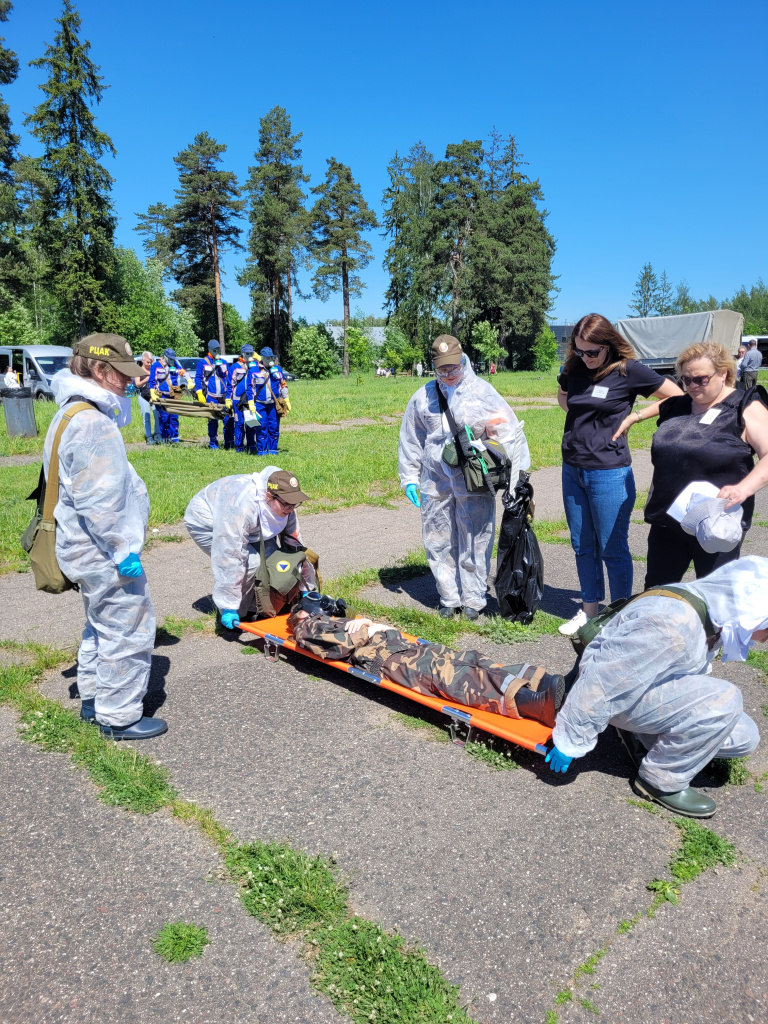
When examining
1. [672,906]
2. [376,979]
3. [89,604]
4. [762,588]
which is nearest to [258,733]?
[89,604]

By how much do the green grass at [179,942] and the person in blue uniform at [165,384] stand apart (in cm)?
1207

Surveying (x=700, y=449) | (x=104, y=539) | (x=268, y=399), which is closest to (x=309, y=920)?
(x=104, y=539)

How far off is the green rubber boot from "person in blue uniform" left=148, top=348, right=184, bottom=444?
1215cm

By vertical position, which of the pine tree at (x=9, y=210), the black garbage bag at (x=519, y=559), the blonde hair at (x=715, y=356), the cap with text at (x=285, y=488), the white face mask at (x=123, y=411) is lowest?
the black garbage bag at (x=519, y=559)

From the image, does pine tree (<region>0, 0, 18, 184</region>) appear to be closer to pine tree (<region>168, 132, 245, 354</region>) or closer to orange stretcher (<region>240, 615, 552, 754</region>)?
pine tree (<region>168, 132, 245, 354</region>)

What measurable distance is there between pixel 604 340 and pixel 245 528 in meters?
2.51

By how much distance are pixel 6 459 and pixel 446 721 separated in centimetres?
1104

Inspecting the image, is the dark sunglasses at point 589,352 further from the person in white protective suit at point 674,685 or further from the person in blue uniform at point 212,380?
the person in blue uniform at point 212,380

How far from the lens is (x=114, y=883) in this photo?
2.70 metres

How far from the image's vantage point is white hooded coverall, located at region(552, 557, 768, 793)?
2.72 metres

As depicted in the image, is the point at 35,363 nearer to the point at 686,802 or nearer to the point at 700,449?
the point at 700,449

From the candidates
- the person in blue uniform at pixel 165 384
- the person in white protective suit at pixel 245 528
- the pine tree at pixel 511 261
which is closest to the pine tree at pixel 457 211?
the pine tree at pixel 511 261

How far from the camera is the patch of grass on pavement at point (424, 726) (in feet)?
12.1

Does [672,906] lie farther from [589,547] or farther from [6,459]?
A: [6,459]
